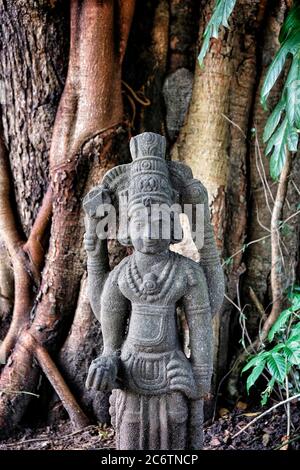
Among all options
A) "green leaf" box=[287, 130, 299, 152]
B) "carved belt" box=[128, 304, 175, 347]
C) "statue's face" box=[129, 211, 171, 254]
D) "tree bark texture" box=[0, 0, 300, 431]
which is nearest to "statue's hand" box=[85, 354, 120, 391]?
"carved belt" box=[128, 304, 175, 347]

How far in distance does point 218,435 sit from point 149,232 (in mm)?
1505

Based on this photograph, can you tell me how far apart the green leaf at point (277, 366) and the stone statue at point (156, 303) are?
1.33 feet

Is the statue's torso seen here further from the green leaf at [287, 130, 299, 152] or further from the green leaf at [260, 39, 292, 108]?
the green leaf at [260, 39, 292, 108]

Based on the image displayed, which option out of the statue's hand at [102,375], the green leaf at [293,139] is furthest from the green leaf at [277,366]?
the green leaf at [293,139]

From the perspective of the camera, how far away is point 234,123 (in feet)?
8.75

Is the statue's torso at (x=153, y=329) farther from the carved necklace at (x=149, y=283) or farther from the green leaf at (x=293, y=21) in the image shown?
the green leaf at (x=293, y=21)

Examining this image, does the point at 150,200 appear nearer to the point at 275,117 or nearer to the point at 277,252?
the point at 275,117

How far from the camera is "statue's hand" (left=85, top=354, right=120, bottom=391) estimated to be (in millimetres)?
1548

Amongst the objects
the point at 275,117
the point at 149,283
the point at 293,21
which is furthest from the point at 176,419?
the point at 293,21

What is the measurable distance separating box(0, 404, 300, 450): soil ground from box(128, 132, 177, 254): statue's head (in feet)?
4.51

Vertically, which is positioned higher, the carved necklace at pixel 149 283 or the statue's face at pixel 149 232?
the statue's face at pixel 149 232

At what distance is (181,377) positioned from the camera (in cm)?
163

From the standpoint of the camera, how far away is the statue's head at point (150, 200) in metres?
1.62
